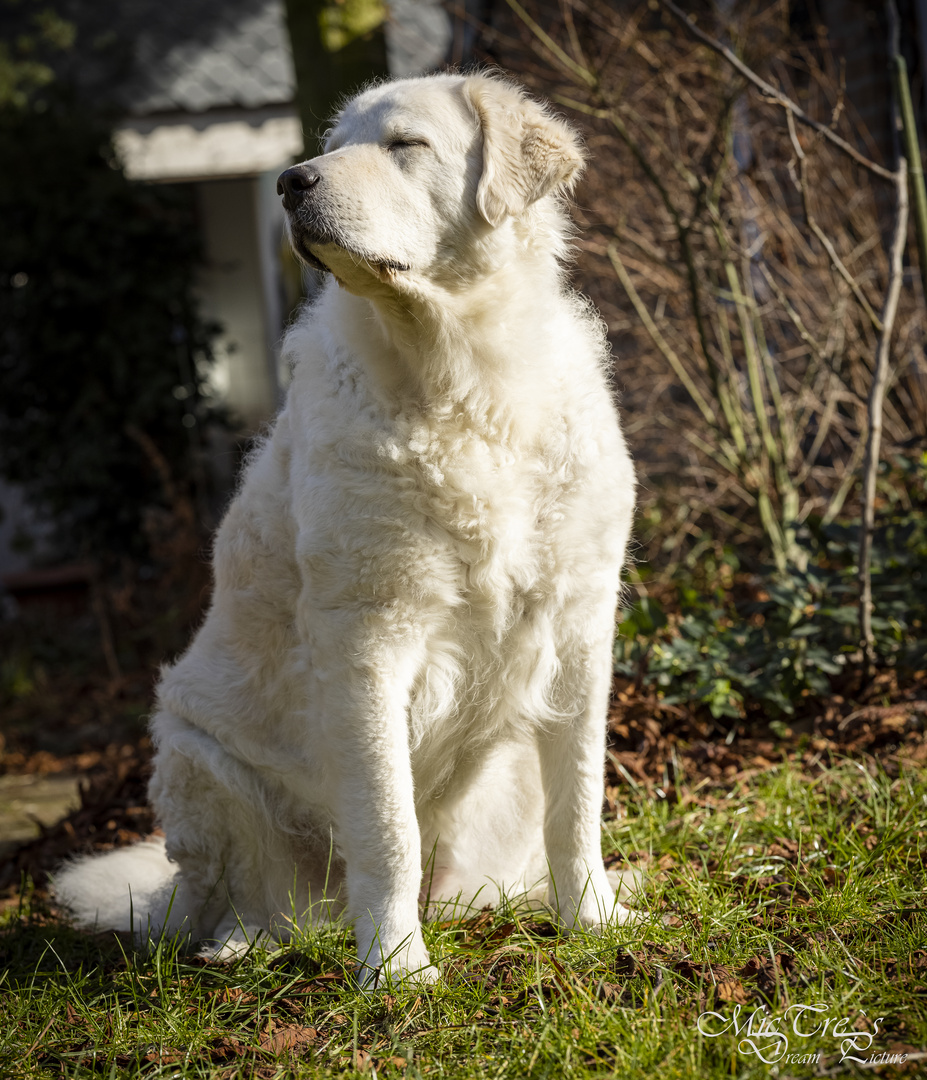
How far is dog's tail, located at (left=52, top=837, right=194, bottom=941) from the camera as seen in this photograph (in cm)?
251

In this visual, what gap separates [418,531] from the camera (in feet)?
6.38

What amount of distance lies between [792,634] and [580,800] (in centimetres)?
124

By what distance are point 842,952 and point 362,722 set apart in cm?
104

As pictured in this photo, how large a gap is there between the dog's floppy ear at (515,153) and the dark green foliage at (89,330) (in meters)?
4.61

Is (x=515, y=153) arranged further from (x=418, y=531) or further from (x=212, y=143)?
(x=212, y=143)

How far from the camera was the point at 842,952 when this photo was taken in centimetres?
189

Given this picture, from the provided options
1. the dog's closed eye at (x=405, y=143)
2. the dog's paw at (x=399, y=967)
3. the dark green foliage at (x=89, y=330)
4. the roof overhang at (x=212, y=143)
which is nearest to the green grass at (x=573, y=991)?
the dog's paw at (x=399, y=967)

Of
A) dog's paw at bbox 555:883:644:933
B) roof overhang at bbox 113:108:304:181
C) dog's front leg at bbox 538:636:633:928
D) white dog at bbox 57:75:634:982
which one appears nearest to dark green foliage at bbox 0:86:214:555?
roof overhang at bbox 113:108:304:181

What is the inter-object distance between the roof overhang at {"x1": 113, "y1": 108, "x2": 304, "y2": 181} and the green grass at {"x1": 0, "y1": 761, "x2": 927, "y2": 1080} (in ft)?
22.0

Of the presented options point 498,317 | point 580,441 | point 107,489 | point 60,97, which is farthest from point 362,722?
point 60,97

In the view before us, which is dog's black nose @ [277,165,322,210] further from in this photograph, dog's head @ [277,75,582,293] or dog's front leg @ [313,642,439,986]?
dog's front leg @ [313,642,439,986]

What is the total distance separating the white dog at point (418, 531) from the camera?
1.96 meters

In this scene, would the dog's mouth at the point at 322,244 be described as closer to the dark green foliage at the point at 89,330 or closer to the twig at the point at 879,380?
the twig at the point at 879,380

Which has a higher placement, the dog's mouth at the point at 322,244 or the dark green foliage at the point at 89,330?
the dog's mouth at the point at 322,244
